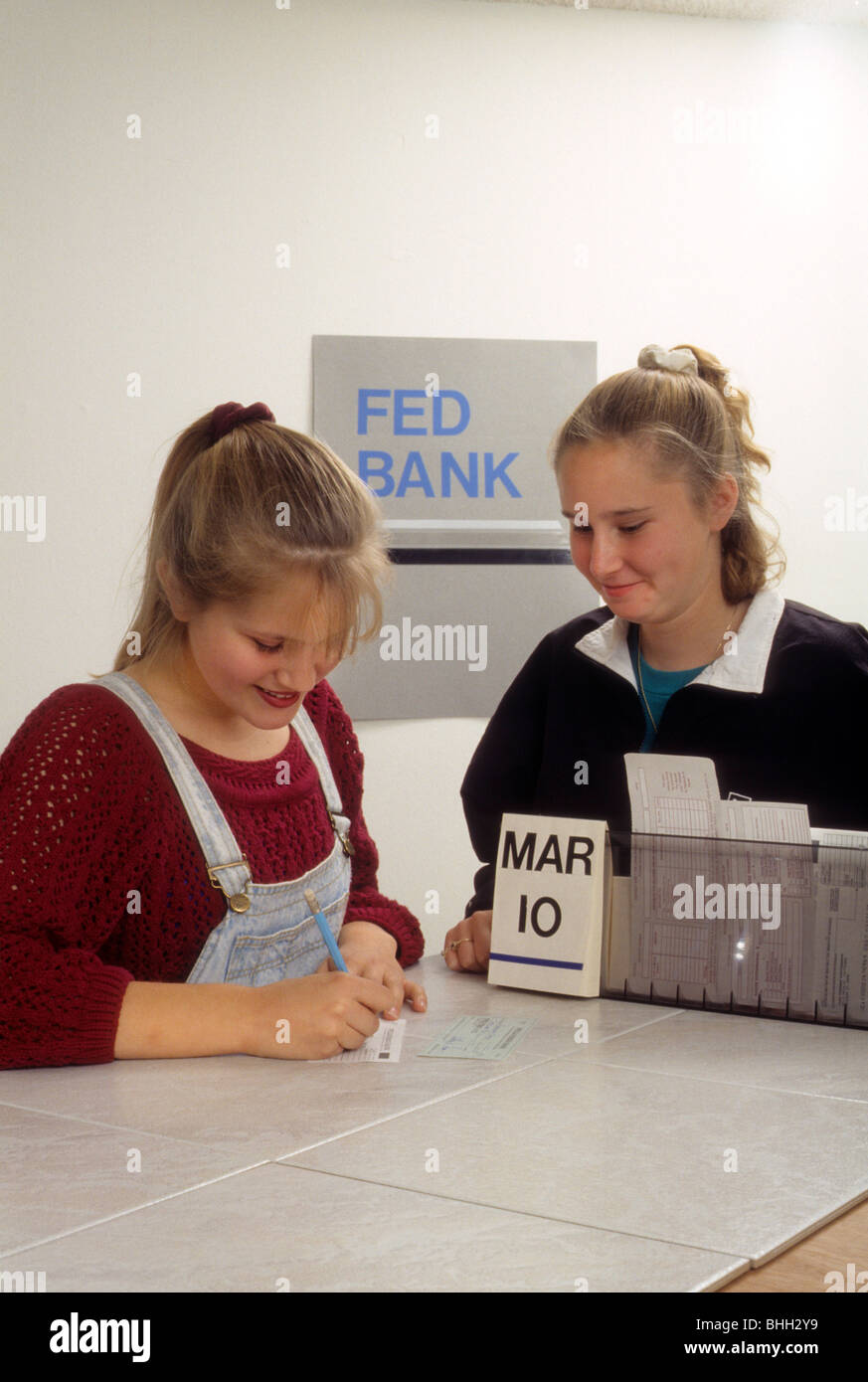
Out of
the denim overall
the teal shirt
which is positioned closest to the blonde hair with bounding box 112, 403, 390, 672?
the denim overall

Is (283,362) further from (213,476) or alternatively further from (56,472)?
(213,476)

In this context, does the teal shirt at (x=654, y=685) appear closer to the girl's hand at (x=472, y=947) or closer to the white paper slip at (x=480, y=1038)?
the girl's hand at (x=472, y=947)

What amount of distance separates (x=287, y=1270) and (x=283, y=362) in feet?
7.97

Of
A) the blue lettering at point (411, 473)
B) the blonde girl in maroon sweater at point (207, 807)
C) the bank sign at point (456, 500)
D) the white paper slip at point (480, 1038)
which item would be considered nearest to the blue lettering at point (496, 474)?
the bank sign at point (456, 500)

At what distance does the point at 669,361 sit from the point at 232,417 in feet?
2.05

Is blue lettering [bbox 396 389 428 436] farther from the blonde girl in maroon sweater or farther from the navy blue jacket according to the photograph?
the blonde girl in maroon sweater

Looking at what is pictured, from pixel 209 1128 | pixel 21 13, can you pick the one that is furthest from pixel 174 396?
pixel 209 1128

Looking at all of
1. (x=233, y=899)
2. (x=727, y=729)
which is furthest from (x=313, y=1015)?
(x=727, y=729)

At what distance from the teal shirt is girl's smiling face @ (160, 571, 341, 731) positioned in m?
0.51

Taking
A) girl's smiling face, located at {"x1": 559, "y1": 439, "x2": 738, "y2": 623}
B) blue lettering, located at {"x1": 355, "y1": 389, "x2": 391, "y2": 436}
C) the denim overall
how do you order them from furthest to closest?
blue lettering, located at {"x1": 355, "y1": 389, "x2": 391, "y2": 436} < girl's smiling face, located at {"x1": 559, "y1": 439, "x2": 738, "y2": 623} < the denim overall

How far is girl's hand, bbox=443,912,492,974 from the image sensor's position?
1.44m

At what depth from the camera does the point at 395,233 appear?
9.60 ft

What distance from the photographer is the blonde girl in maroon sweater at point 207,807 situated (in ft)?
3.65

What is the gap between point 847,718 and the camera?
63.4 inches
